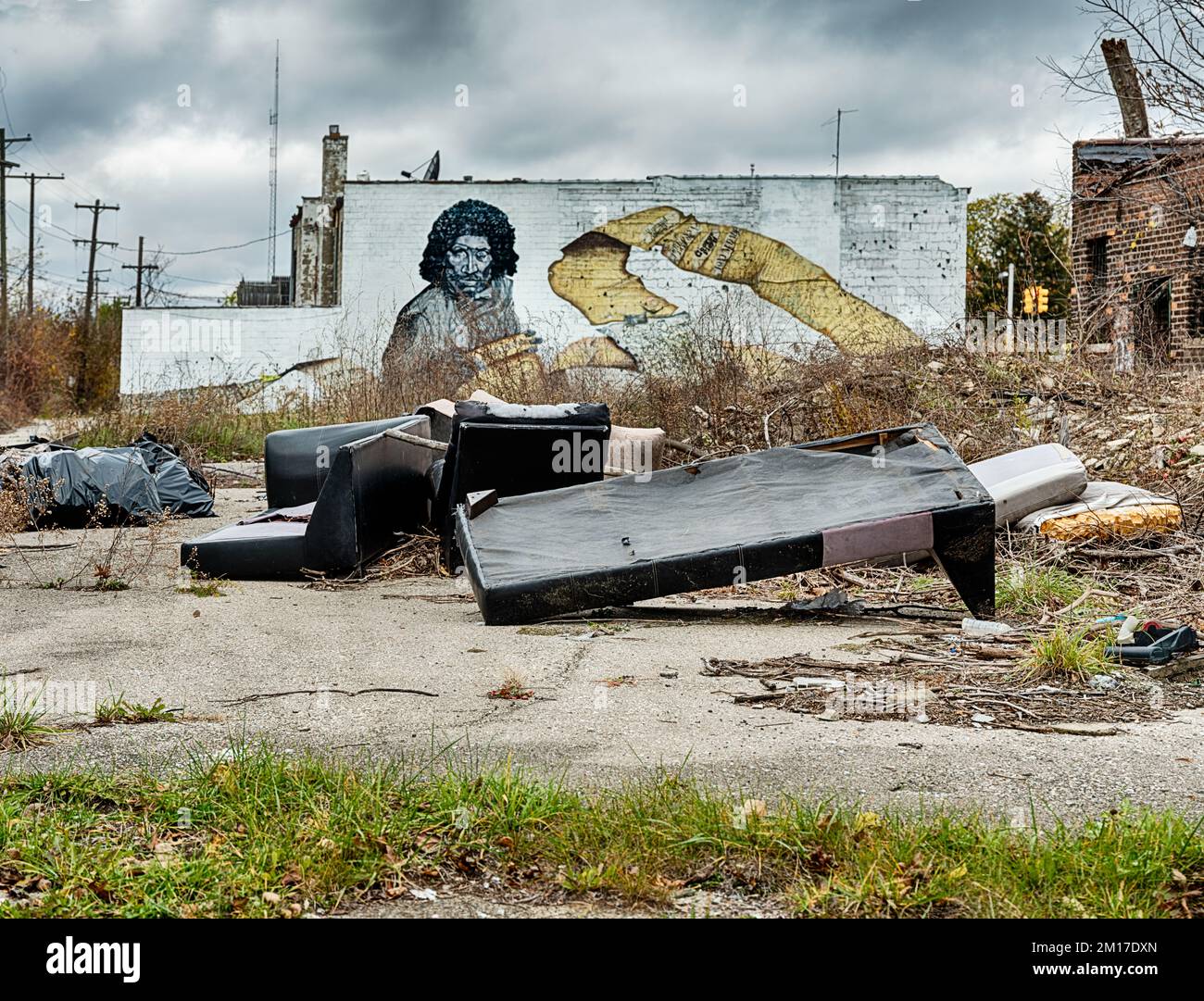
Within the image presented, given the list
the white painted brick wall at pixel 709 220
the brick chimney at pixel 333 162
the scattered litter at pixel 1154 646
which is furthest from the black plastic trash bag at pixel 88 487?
the brick chimney at pixel 333 162

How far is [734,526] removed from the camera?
6188 mm

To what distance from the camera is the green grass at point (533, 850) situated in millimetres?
2455

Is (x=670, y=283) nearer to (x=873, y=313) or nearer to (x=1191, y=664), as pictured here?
(x=873, y=313)

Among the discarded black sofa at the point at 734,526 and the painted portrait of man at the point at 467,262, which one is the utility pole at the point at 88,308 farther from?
the discarded black sofa at the point at 734,526

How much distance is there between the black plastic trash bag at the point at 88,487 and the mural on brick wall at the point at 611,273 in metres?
16.3

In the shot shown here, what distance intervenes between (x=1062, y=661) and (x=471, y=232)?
24.1m

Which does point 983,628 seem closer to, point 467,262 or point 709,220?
point 709,220

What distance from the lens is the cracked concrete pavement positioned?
10.9 ft

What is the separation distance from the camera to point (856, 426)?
33.3 feet

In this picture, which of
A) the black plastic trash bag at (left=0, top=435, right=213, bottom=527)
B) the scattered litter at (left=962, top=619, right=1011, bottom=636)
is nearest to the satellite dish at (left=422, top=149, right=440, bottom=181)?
the black plastic trash bag at (left=0, top=435, right=213, bottom=527)

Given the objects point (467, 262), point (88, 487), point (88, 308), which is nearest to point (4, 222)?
point (88, 308)

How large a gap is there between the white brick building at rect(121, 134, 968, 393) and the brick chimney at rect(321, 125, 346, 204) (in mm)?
4854
